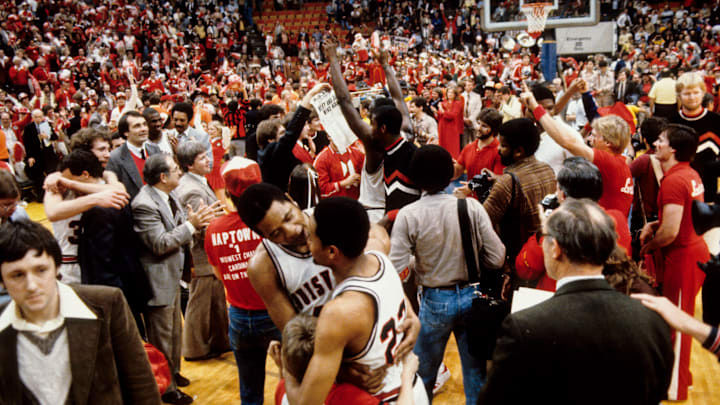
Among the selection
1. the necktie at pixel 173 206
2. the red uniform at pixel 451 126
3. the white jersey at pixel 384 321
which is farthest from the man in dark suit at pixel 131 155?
the red uniform at pixel 451 126

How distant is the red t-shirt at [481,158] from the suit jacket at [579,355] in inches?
114

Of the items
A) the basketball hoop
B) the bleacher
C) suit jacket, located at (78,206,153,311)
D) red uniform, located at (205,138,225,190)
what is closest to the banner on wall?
the bleacher

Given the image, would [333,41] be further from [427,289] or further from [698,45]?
[698,45]

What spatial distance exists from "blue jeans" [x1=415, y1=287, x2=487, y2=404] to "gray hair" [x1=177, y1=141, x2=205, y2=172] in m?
2.05

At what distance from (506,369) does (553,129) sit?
2.27 metres

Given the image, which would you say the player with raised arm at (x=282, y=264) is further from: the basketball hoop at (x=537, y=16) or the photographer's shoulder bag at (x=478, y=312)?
the basketball hoop at (x=537, y=16)

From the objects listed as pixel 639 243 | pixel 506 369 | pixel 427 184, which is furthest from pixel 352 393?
pixel 639 243

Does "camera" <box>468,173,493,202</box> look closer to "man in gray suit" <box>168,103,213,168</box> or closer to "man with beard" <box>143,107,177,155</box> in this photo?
"man with beard" <box>143,107,177,155</box>

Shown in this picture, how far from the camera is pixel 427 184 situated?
2.89 metres

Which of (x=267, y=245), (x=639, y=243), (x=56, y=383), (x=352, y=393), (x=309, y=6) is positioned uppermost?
(x=309, y=6)

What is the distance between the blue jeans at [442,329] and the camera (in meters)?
2.91

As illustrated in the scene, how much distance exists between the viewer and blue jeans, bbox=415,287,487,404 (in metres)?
2.91

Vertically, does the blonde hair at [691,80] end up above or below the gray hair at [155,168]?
above

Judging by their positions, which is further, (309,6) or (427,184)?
(309,6)
